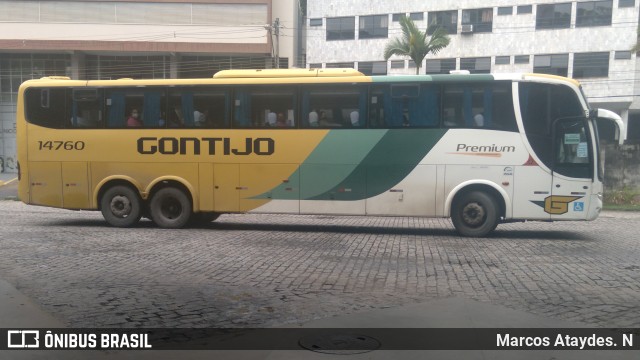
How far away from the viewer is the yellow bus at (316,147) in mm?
12070

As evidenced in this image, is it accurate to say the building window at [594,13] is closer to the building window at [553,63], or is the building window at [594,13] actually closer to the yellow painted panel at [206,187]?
the building window at [553,63]

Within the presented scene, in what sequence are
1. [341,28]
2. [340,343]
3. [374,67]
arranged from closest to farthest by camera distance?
[340,343] < [374,67] < [341,28]

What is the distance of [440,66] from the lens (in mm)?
38750

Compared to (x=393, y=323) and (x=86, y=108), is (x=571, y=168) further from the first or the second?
(x=86, y=108)

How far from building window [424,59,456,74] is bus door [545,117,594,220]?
27.2 m

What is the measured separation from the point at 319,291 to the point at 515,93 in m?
7.24

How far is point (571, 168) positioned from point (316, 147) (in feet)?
17.9

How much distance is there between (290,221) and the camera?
1619cm

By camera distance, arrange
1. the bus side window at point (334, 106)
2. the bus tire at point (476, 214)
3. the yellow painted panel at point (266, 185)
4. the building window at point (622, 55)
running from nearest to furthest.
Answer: the bus tire at point (476, 214)
the bus side window at point (334, 106)
the yellow painted panel at point (266, 185)
the building window at point (622, 55)

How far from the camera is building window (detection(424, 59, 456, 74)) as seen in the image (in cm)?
3847

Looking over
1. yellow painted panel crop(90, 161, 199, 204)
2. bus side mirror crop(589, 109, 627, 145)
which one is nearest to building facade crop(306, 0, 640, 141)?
bus side mirror crop(589, 109, 627, 145)

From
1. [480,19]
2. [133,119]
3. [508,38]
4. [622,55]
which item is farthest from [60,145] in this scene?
[622,55]

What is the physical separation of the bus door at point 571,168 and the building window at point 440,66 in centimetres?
2718

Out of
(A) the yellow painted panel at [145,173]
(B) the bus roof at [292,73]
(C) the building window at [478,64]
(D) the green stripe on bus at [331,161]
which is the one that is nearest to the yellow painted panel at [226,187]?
(A) the yellow painted panel at [145,173]
